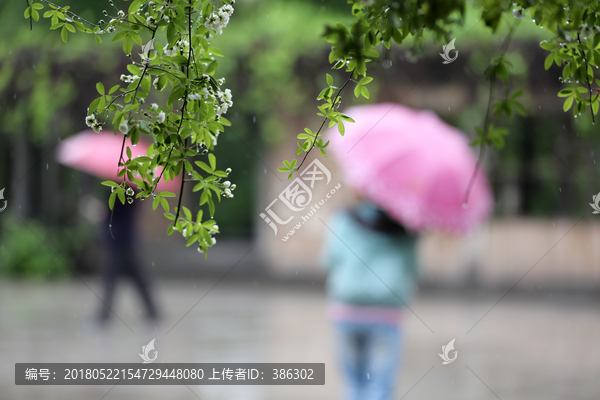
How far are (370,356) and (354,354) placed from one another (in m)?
0.09

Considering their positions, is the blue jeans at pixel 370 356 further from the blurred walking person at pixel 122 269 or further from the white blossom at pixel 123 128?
the blurred walking person at pixel 122 269

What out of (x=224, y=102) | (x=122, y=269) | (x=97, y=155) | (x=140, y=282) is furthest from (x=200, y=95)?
(x=97, y=155)

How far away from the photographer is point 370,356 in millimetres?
3088

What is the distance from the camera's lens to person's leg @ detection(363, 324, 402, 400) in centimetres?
309

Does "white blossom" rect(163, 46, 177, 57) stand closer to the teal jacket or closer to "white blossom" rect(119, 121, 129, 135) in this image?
"white blossom" rect(119, 121, 129, 135)

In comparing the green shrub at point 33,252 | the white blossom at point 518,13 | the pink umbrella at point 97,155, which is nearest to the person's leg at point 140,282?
the pink umbrella at point 97,155

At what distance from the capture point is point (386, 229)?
10.5 ft

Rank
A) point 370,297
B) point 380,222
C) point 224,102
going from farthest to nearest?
point 380,222 < point 370,297 < point 224,102

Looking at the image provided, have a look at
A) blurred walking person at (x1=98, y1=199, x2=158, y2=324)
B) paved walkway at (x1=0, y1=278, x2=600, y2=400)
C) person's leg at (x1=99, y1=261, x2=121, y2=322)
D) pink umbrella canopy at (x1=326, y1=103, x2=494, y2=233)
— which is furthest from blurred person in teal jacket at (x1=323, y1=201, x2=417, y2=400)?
person's leg at (x1=99, y1=261, x2=121, y2=322)

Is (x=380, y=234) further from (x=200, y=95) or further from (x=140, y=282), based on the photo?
(x=140, y=282)

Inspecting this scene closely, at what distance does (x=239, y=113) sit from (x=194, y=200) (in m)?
4.17

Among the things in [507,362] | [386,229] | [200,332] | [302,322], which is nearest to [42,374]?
[200,332]

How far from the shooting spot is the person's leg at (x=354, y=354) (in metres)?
3.11

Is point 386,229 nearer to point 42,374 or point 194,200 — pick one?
point 42,374
